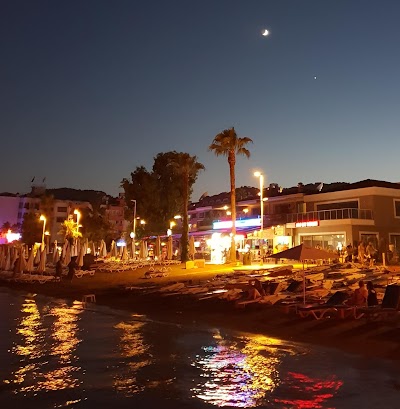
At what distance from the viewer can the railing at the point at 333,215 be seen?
134ft

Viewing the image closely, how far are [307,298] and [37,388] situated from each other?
11260 mm

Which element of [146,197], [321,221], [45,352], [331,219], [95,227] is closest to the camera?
[45,352]

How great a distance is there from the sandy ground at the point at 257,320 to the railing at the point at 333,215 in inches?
889

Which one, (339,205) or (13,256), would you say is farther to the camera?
(339,205)

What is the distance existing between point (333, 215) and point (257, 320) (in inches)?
1146

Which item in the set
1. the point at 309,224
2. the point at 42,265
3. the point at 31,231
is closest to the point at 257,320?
the point at 42,265

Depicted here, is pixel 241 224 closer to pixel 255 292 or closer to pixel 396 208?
pixel 396 208

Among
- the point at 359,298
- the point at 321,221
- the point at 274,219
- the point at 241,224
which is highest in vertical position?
Answer: the point at 274,219

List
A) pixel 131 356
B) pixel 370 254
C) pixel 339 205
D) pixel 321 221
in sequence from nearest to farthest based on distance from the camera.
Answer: pixel 131 356
pixel 370 254
pixel 321 221
pixel 339 205

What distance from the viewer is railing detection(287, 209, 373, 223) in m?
41.0

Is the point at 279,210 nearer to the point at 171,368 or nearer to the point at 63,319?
the point at 63,319

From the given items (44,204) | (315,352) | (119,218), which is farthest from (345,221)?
(119,218)

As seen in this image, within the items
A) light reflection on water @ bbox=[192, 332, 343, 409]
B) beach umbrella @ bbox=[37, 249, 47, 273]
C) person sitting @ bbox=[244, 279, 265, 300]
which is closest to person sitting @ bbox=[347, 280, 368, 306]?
person sitting @ bbox=[244, 279, 265, 300]

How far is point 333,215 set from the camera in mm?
42312
